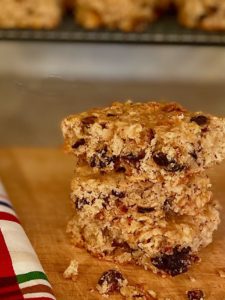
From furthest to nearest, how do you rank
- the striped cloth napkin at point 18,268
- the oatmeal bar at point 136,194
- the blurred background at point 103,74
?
the blurred background at point 103,74
the oatmeal bar at point 136,194
the striped cloth napkin at point 18,268

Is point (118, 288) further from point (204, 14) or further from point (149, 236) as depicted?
point (204, 14)

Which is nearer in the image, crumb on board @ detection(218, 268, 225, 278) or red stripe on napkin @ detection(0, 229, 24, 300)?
red stripe on napkin @ detection(0, 229, 24, 300)

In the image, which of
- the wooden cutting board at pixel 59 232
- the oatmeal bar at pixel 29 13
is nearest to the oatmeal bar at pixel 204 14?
the oatmeal bar at pixel 29 13

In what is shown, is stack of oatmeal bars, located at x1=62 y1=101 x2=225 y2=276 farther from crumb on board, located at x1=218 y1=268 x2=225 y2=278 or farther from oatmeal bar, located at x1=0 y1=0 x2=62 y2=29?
oatmeal bar, located at x1=0 y1=0 x2=62 y2=29

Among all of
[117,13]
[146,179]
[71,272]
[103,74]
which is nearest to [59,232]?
[71,272]

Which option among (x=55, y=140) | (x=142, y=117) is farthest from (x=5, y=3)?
(x=142, y=117)

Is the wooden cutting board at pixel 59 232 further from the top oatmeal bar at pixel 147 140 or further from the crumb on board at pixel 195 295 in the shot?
the top oatmeal bar at pixel 147 140

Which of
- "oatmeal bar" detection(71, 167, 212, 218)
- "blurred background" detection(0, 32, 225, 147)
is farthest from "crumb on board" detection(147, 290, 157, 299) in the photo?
"blurred background" detection(0, 32, 225, 147)
